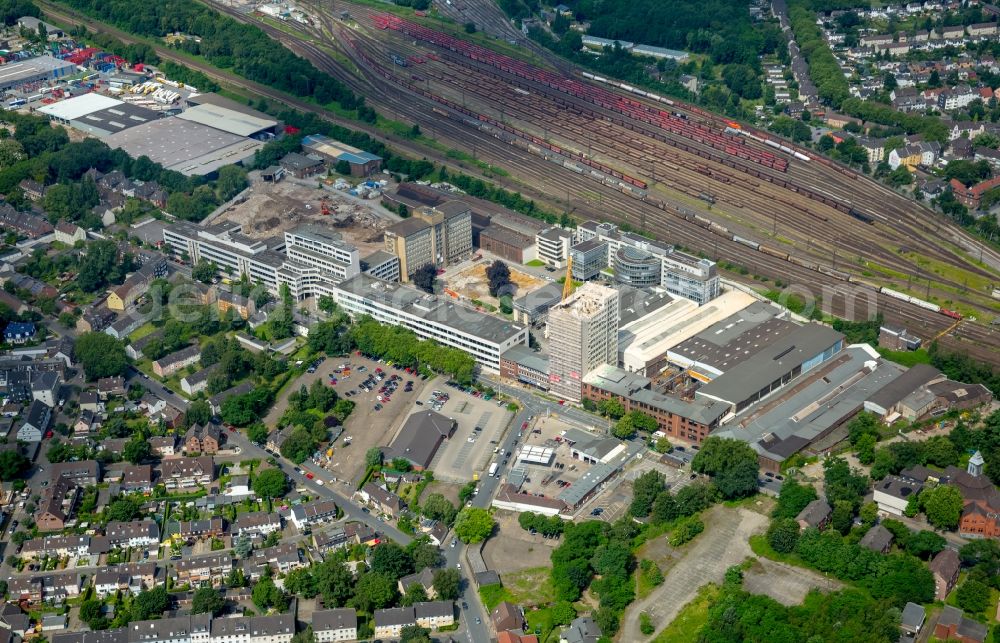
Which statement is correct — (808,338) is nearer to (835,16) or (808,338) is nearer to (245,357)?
(245,357)

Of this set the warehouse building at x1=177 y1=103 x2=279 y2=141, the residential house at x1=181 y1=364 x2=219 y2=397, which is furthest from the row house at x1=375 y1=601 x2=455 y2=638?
the warehouse building at x1=177 y1=103 x2=279 y2=141

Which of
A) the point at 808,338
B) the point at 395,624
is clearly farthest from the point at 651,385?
the point at 395,624

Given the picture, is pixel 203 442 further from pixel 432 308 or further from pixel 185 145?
pixel 185 145

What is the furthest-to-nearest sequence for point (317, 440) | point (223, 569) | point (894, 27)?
1. point (894, 27)
2. point (317, 440)
3. point (223, 569)

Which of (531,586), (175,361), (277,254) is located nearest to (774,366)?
(531,586)

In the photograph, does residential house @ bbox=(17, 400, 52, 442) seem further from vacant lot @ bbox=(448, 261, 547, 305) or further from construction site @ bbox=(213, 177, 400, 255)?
vacant lot @ bbox=(448, 261, 547, 305)
